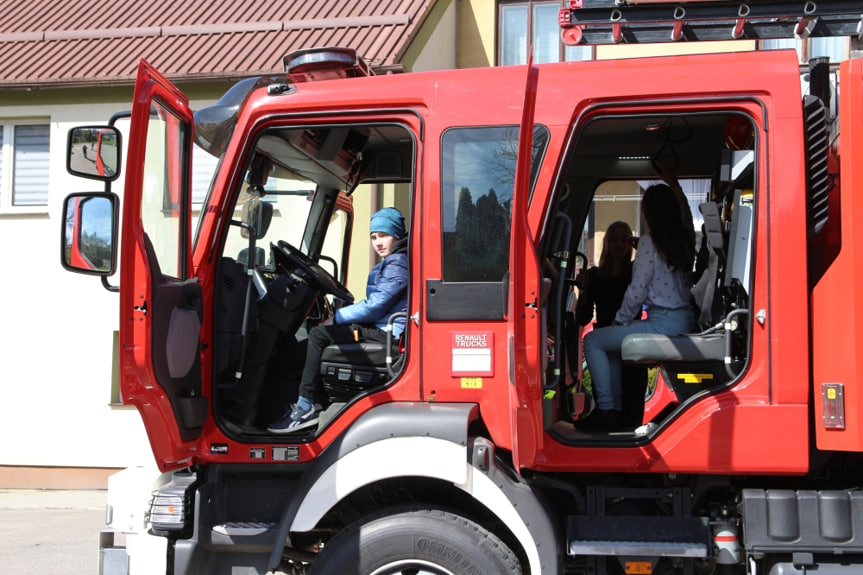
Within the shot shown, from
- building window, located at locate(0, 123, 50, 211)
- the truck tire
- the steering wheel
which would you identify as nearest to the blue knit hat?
the steering wheel

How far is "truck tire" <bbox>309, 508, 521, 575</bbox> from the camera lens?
3.73m

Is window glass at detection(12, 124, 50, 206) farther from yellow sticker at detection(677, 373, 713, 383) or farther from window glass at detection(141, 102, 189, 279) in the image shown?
yellow sticker at detection(677, 373, 713, 383)

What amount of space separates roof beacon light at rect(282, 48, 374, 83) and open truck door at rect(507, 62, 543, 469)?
128 cm

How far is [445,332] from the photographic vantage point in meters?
3.85

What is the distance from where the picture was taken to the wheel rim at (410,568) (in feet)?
12.3

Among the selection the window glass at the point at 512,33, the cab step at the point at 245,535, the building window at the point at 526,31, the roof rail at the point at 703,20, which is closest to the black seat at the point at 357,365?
the cab step at the point at 245,535

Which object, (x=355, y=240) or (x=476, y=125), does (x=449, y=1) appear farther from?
(x=476, y=125)

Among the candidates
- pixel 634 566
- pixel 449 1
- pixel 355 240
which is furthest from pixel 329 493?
pixel 449 1

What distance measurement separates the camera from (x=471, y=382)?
3.83m

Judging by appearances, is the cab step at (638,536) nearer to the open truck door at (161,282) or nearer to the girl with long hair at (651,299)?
the girl with long hair at (651,299)

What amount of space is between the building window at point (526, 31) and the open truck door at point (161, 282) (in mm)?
9874

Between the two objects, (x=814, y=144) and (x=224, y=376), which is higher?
(x=814, y=144)

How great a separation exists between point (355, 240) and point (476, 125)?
8.72 feet

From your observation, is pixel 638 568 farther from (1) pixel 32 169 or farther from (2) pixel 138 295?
(1) pixel 32 169
